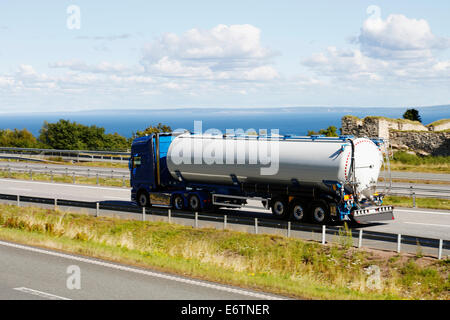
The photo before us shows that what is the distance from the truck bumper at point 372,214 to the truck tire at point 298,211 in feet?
6.88

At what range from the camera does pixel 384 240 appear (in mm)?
18641

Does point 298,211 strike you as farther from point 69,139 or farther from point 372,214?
point 69,139

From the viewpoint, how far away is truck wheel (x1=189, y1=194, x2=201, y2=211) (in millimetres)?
27036

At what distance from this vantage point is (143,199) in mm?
29703

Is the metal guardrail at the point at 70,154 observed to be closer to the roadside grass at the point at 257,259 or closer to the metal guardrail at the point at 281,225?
the metal guardrail at the point at 281,225

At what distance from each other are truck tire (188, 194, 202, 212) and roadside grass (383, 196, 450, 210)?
10.3m

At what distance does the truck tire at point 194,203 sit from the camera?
1062 inches

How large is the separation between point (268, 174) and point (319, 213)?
8.84 feet

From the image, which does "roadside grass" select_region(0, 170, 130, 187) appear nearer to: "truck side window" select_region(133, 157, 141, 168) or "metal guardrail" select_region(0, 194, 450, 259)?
"truck side window" select_region(133, 157, 141, 168)

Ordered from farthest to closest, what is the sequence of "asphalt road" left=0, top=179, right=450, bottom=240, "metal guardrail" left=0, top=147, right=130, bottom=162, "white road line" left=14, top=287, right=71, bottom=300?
1. "metal guardrail" left=0, top=147, right=130, bottom=162
2. "asphalt road" left=0, top=179, right=450, bottom=240
3. "white road line" left=14, top=287, right=71, bottom=300

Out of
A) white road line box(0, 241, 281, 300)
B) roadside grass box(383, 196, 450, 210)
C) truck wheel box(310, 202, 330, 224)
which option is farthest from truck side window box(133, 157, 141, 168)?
white road line box(0, 241, 281, 300)

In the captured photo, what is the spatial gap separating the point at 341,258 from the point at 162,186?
12.9m
